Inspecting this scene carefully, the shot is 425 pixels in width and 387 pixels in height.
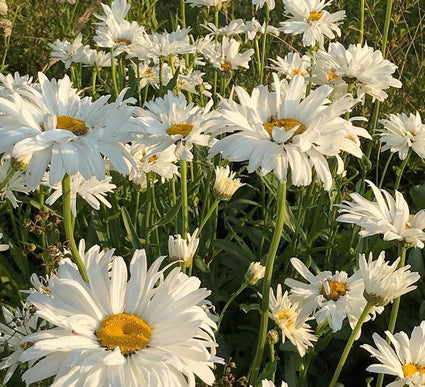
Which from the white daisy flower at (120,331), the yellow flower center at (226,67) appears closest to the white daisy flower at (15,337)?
the white daisy flower at (120,331)

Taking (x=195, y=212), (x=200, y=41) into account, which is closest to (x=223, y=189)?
(x=195, y=212)

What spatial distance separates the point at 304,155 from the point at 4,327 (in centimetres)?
84

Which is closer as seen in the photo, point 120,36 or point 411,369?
point 411,369

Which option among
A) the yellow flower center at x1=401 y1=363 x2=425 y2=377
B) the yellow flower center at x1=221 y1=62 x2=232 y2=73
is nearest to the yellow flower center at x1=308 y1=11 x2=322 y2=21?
the yellow flower center at x1=221 y1=62 x2=232 y2=73

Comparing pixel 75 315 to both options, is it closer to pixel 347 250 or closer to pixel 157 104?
pixel 157 104

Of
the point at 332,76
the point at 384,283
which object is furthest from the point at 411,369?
the point at 332,76

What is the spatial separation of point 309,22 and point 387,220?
4.13 feet

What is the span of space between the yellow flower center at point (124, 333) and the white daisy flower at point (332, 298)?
594mm

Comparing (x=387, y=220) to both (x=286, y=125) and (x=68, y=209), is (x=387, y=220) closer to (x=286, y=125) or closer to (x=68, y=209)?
(x=286, y=125)

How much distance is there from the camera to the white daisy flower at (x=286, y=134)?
4.67ft

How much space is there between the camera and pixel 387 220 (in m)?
1.77

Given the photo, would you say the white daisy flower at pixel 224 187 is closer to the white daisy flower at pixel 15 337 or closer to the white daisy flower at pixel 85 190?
the white daisy flower at pixel 85 190

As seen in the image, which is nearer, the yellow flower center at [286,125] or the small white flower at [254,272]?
the yellow flower center at [286,125]

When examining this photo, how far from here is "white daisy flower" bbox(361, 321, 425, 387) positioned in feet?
4.78
